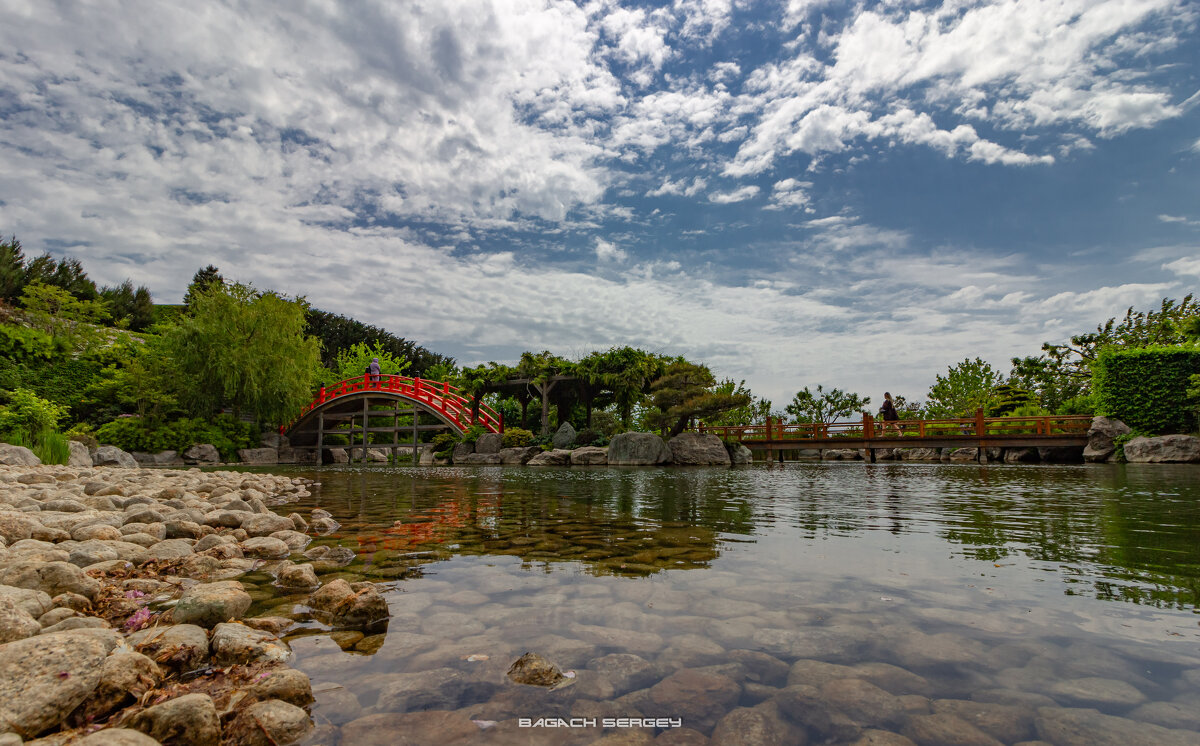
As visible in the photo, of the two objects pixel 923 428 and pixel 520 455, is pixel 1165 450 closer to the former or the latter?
pixel 923 428

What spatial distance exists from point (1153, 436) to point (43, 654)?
23.7 meters

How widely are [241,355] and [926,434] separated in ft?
92.5

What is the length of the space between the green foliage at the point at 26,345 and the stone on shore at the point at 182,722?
29.7 metres

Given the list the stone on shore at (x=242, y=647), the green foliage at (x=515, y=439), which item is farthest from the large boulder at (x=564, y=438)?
the stone on shore at (x=242, y=647)

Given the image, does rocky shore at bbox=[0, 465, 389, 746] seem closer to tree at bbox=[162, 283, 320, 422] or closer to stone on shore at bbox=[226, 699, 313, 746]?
stone on shore at bbox=[226, 699, 313, 746]

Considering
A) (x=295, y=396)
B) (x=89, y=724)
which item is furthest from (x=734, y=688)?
(x=295, y=396)

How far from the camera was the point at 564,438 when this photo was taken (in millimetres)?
21688

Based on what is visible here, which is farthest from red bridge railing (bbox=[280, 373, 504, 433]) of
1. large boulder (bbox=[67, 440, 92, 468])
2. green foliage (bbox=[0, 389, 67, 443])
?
green foliage (bbox=[0, 389, 67, 443])

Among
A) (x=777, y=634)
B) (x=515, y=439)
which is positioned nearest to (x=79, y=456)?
(x=515, y=439)

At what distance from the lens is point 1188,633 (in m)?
2.23

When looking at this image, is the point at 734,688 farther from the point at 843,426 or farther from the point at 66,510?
the point at 843,426

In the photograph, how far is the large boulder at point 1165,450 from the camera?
605 inches

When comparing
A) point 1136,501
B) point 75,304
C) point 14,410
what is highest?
point 75,304

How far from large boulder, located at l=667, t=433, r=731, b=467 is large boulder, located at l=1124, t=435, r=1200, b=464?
11493 mm
